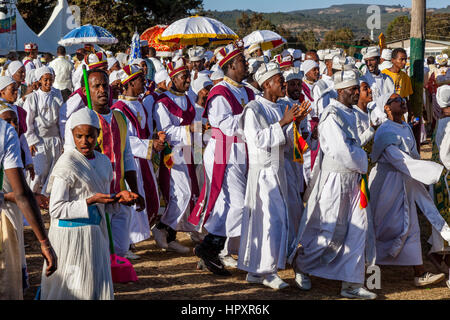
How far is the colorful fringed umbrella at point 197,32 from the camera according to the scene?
1382 centimetres

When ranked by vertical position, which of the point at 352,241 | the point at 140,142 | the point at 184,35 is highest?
the point at 184,35

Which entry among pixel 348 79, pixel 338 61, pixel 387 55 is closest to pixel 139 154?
pixel 348 79

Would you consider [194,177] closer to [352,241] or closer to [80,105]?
[80,105]

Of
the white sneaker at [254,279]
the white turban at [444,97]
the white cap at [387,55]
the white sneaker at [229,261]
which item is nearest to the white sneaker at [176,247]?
the white sneaker at [229,261]

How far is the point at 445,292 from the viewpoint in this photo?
6320mm

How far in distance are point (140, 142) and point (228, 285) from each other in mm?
1889

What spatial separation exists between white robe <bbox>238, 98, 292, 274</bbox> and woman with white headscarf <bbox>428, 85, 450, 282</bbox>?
1.62m

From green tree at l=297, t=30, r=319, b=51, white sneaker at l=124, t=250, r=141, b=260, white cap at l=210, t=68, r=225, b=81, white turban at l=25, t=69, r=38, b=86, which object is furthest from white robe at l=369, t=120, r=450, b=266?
green tree at l=297, t=30, r=319, b=51

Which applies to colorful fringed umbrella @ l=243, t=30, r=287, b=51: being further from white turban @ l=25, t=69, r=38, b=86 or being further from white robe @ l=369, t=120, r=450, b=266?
white robe @ l=369, t=120, r=450, b=266

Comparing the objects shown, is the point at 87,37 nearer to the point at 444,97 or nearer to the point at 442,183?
the point at 444,97

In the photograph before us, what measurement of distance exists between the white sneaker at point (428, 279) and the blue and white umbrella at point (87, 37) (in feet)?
40.1

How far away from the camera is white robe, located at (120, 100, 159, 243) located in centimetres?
720

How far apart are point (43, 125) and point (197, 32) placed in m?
4.89

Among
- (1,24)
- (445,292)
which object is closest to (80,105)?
(445,292)
